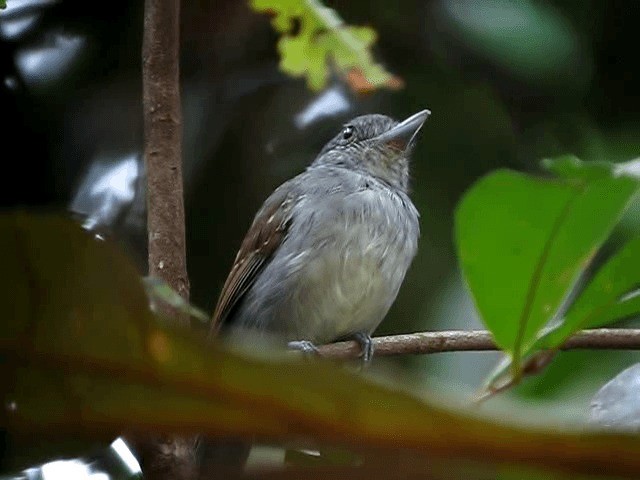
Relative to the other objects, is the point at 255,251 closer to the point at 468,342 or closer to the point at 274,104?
the point at 274,104

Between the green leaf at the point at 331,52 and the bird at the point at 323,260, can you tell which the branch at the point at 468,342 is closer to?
the green leaf at the point at 331,52

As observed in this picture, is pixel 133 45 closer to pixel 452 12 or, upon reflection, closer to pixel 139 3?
pixel 139 3

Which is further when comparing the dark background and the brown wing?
the brown wing

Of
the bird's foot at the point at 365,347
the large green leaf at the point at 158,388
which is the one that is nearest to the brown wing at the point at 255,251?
the bird's foot at the point at 365,347

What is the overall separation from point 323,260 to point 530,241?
2.00 meters

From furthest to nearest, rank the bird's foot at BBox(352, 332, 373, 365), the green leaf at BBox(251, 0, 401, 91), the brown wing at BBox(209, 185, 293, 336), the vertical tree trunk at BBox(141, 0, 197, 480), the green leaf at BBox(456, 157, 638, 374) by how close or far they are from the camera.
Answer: the brown wing at BBox(209, 185, 293, 336)
the bird's foot at BBox(352, 332, 373, 365)
the green leaf at BBox(251, 0, 401, 91)
the vertical tree trunk at BBox(141, 0, 197, 480)
the green leaf at BBox(456, 157, 638, 374)

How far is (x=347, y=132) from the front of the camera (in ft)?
12.1

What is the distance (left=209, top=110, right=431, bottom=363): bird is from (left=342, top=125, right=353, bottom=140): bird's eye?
0.25 m

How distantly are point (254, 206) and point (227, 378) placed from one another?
296cm

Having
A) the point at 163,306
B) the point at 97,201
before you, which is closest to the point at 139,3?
the point at 97,201

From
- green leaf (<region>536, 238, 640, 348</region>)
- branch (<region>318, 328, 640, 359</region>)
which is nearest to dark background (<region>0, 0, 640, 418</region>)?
branch (<region>318, 328, 640, 359</region>)

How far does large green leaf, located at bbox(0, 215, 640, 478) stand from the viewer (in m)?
0.52

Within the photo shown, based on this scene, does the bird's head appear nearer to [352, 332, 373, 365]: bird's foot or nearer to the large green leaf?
[352, 332, 373, 365]: bird's foot

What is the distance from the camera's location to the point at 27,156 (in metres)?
2.79
